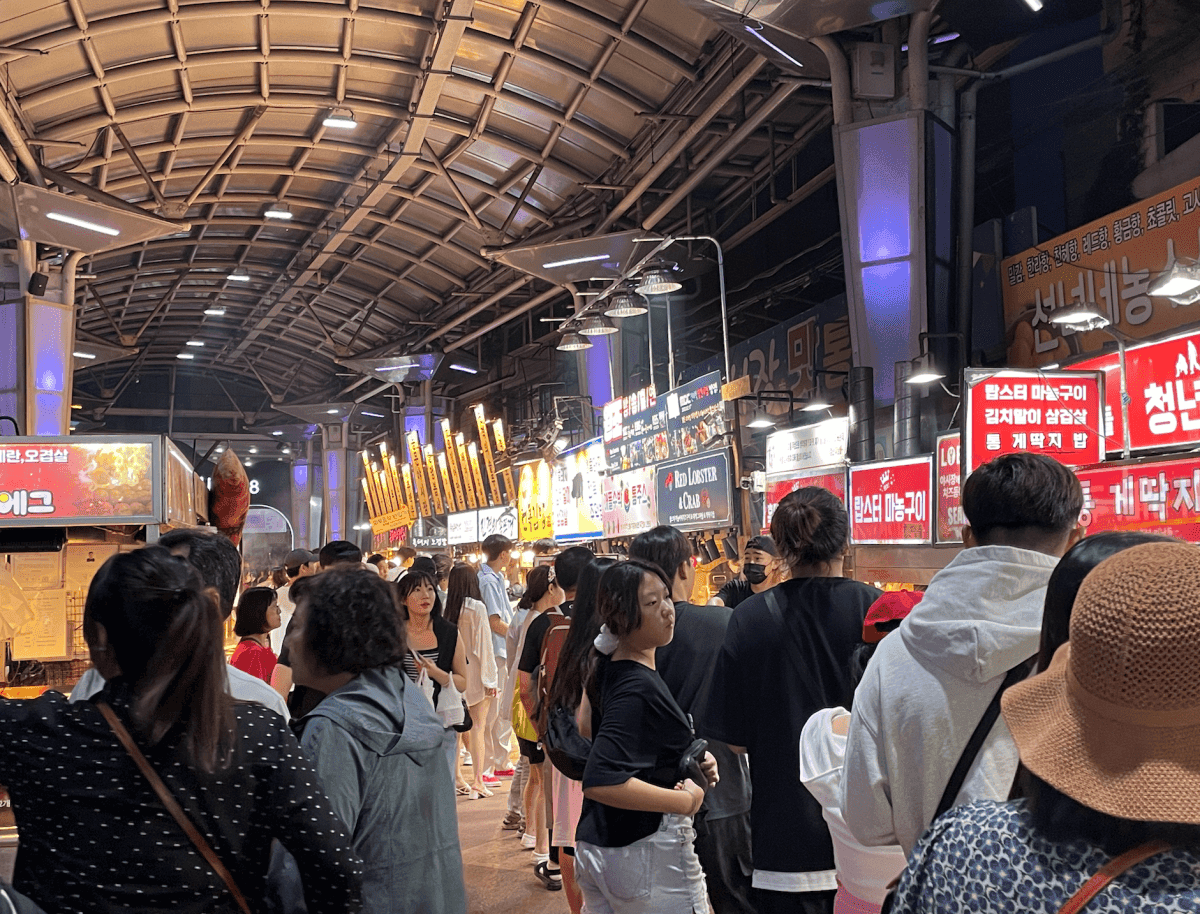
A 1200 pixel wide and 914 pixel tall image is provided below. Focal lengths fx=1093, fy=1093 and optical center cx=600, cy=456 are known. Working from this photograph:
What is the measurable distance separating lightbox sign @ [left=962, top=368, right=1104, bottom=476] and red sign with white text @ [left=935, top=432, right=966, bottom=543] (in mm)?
974

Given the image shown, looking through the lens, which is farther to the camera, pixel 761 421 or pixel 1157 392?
pixel 761 421

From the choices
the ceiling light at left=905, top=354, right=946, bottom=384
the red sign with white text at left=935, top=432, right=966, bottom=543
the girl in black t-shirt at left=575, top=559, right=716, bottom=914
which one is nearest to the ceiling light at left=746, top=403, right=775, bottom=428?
the ceiling light at left=905, top=354, right=946, bottom=384

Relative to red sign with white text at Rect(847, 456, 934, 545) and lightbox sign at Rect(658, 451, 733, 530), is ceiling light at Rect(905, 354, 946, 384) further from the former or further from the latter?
lightbox sign at Rect(658, 451, 733, 530)

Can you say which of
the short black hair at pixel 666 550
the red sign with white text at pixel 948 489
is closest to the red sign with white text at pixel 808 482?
the red sign with white text at pixel 948 489

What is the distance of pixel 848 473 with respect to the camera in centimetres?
927

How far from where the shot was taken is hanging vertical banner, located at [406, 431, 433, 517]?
22.5m

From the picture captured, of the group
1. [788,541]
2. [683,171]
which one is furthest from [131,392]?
[788,541]

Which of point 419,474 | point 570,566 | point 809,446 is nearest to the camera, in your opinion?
point 570,566

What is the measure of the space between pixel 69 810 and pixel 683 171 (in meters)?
12.8

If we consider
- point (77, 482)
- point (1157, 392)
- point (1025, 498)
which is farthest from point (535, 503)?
point (1025, 498)

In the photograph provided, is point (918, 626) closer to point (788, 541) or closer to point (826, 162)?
point (788, 541)

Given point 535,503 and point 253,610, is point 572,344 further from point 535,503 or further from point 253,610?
point 253,610

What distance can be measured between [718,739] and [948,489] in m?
5.20

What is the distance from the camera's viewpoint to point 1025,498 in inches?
82.5
